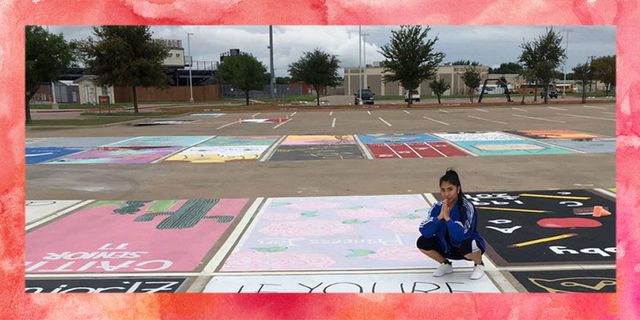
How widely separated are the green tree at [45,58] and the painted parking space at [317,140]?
1589 cm

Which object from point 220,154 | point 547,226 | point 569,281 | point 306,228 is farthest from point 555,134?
point 569,281

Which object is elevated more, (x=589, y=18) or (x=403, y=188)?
(x=589, y=18)

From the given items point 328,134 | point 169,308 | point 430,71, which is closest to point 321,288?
point 169,308

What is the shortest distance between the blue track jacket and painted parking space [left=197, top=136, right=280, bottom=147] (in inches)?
503

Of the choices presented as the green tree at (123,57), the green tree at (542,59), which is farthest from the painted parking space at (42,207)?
the green tree at (542,59)

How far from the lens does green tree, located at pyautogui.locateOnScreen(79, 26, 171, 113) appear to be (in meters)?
35.8

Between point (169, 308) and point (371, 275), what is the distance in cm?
217

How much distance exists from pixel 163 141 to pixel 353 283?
49.2ft

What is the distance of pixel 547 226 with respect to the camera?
6781mm

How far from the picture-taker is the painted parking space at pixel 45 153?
561 inches

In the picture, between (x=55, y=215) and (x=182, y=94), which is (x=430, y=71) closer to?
(x=182, y=94)

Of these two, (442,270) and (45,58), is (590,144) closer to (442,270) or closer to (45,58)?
(442,270)

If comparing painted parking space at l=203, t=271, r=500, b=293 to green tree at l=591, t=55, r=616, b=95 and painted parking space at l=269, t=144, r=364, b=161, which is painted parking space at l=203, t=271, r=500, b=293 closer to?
green tree at l=591, t=55, r=616, b=95

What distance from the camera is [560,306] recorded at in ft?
11.7
